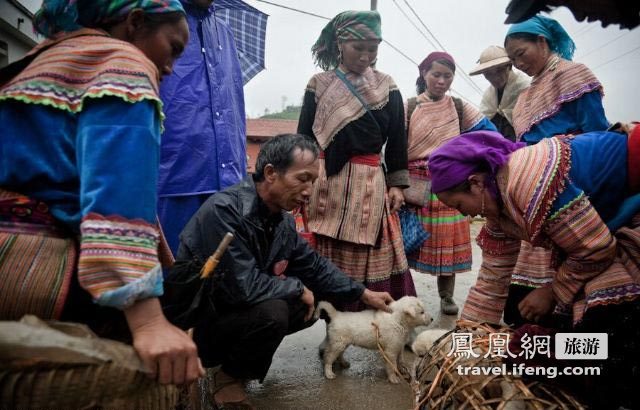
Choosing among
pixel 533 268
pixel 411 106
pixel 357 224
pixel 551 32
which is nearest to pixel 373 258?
pixel 357 224

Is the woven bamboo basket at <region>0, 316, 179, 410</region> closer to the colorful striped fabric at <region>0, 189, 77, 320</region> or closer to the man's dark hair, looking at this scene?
the colorful striped fabric at <region>0, 189, 77, 320</region>

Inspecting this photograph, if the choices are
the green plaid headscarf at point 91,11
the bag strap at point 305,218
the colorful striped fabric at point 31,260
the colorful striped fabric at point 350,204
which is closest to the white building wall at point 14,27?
the bag strap at point 305,218

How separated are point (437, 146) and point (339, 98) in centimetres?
98

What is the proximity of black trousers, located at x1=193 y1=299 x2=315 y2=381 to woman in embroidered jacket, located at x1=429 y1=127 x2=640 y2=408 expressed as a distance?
100 centimetres

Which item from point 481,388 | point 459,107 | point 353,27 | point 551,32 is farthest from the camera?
point 459,107

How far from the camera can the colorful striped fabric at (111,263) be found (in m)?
1.00

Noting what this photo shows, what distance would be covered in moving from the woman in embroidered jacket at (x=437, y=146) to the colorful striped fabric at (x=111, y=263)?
279cm

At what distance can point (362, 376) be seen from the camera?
2658 mm

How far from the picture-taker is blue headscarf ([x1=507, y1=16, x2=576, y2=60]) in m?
2.80

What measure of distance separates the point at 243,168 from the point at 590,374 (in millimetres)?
2247

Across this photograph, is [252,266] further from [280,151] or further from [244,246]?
[280,151]

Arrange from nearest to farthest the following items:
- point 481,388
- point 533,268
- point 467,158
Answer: point 481,388, point 467,158, point 533,268

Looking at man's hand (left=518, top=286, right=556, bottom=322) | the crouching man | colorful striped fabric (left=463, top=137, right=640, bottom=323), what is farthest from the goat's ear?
colorful striped fabric (left=463, top=137, right=640, bottom=323)

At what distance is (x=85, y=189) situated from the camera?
3.41ft
